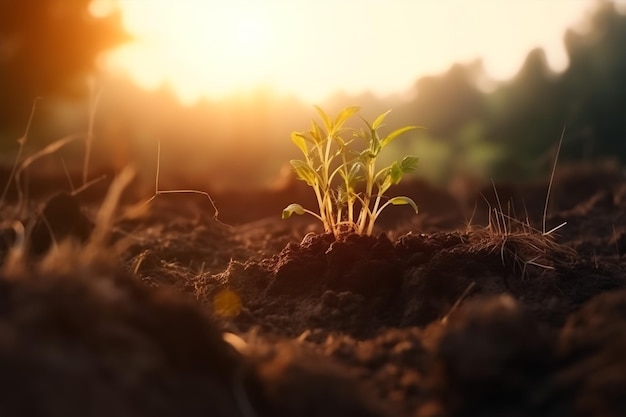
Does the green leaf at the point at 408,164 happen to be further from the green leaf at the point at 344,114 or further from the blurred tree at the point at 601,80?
the blurred tree at the point at 601,80

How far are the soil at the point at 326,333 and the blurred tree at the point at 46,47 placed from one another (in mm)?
8346

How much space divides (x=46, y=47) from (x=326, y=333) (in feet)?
33.8

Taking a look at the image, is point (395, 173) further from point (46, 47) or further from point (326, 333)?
point (46, 47)

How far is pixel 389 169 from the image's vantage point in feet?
12.2

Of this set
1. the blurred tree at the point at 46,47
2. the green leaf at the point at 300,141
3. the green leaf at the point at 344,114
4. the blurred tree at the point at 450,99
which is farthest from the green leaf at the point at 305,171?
the blurred tree at the point at 450,99

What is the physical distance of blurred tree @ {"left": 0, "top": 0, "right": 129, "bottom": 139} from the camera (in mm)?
11406

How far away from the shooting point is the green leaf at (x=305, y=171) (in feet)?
12.1

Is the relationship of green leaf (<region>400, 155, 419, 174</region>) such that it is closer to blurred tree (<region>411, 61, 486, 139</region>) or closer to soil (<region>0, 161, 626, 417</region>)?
soil (<region>0, 161, 626, 417</region>)

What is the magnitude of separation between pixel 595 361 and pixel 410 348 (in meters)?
0.65

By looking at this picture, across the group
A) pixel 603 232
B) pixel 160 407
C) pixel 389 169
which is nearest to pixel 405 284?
pixel 389 169

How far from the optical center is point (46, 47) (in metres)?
11.8

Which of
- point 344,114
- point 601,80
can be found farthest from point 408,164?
point 601,80

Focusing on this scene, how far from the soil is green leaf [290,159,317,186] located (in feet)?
1.07

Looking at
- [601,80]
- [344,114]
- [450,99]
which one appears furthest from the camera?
[450,99]
